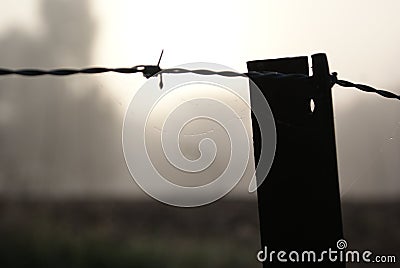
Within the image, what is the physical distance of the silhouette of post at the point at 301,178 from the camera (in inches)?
22.5

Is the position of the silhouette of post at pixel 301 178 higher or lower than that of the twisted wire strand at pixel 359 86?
lower

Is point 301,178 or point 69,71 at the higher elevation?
point 69,71

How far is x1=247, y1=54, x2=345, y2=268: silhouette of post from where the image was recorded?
0.57 m

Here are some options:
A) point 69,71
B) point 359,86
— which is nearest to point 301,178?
point 359,86

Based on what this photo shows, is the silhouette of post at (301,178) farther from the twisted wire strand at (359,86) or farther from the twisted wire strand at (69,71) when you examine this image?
the twisted wire strand at (69,71)

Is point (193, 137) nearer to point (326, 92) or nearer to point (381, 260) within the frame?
point (326, 92)

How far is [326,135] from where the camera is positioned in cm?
57

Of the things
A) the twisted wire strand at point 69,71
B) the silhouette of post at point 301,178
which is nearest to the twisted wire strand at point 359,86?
the silhouette of post at point 301,178

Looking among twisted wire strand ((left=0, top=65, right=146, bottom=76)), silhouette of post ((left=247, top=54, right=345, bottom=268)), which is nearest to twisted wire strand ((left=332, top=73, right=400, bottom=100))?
silhouette of post ((left=247, top=54, right=345, bottom=268))

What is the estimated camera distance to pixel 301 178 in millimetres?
573

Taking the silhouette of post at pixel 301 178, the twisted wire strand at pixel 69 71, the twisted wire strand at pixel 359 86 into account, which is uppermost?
the twisted wire strand at pixel 69 71

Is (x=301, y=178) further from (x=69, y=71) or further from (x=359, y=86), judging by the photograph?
(x=69, y=71)

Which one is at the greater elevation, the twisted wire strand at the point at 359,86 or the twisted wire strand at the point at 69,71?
the twisted wire strand at the point at 69,71

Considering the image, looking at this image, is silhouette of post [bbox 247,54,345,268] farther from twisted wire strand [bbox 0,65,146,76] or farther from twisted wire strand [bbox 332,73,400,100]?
twisted wire strand [bbox 0,65,146,76]
